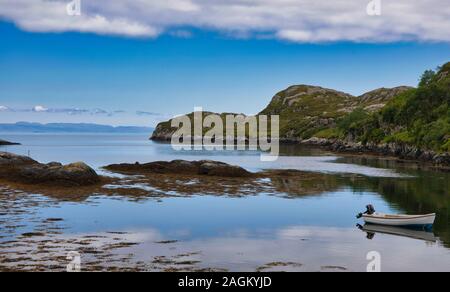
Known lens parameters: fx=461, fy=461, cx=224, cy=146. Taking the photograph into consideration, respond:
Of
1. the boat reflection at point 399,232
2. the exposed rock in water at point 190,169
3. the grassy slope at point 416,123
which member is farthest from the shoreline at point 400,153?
the boat reflection at point 399,232

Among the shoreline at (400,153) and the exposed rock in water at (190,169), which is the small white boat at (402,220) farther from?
the shoreline at (400,153)

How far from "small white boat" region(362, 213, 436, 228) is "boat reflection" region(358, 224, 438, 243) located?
0.38 m

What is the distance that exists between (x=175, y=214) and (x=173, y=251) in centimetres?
1387

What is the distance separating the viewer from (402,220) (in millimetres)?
38125

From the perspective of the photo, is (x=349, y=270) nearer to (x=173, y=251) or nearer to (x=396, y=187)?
(x=173, y=251)

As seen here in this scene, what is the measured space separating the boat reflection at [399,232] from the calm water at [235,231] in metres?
0.14

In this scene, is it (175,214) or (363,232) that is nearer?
(363,232)

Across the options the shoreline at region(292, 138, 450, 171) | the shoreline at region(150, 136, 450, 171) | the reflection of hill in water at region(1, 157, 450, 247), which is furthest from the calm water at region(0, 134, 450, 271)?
the shoreline at region(292, 138, 450, 171)

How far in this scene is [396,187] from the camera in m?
65.0

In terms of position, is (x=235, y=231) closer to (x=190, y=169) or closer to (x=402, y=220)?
(x=402, y=220)

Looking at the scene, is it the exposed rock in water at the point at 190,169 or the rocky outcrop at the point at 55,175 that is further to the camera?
the exposed rock in water at the point at 190,169

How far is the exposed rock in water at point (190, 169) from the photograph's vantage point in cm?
7450

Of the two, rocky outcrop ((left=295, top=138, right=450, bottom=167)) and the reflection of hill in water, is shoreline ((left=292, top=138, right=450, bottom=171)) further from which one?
the reflection of hill in water
